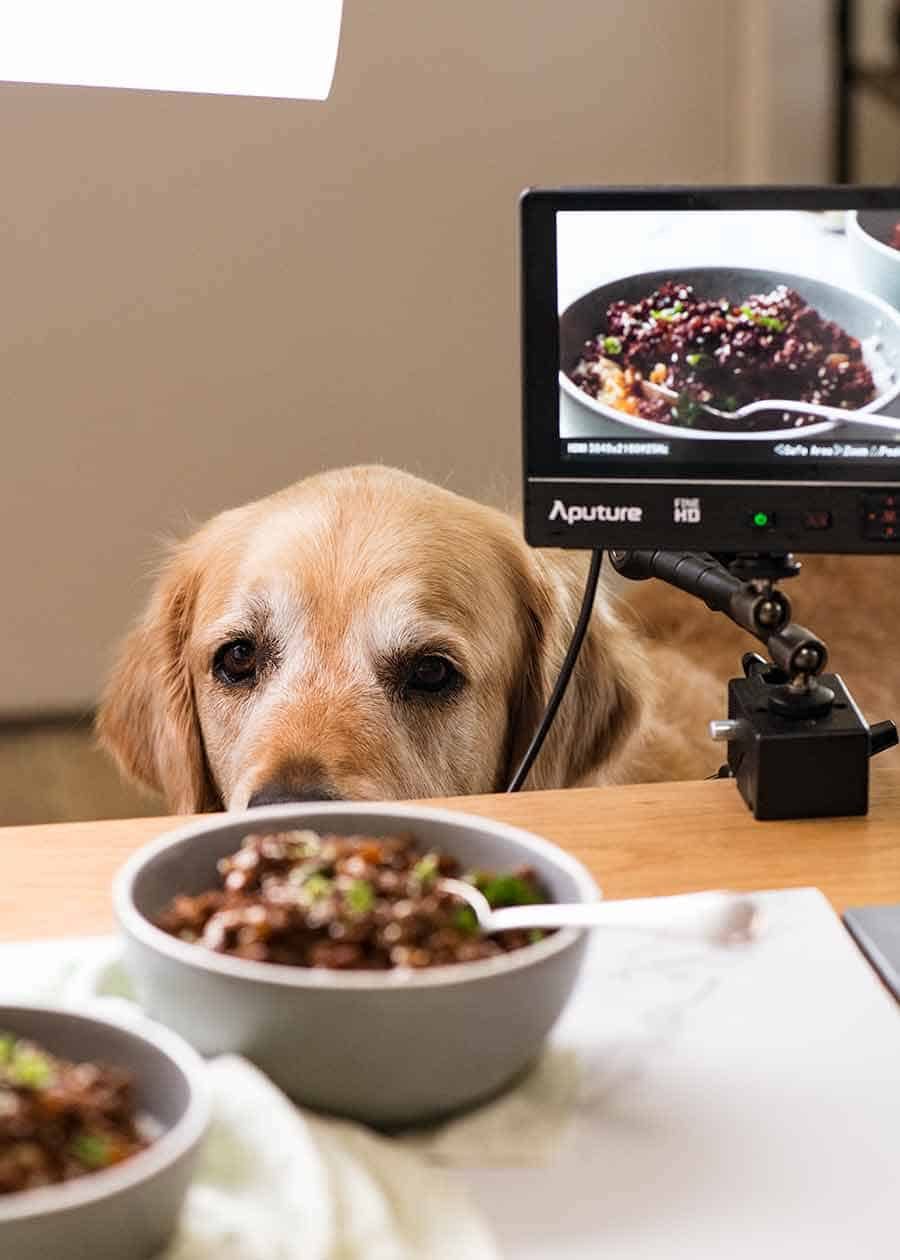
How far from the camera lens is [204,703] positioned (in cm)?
171

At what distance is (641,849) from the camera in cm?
100

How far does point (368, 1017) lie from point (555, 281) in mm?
575

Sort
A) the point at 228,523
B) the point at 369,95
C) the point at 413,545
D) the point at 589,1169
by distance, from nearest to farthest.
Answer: the point at 589,1169 < the point at 413,545 < the point at 228,523 < the point at 369,95

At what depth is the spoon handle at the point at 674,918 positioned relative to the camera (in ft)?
2.20

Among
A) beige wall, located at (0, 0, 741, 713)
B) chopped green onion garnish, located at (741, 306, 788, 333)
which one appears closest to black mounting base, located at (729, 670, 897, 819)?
chopped green onion garnish, located at (741, 306, 788, 333)

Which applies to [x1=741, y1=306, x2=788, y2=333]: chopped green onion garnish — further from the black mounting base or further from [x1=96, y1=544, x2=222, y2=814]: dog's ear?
[x1=96, y1=544, x2=222, y2=814]: dog's ear

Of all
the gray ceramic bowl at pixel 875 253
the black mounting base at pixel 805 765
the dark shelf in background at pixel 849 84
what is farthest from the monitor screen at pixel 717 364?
the dark shelf in background at pixel 849 84

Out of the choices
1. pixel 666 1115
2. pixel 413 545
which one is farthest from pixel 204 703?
pixel 666 1115

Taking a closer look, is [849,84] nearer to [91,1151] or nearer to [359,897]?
[359,897]

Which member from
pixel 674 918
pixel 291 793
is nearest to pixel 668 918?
pixel 674 918

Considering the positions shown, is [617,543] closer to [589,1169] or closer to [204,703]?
[589,1169]

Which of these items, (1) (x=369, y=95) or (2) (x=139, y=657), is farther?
(1) (x=369, y=95)

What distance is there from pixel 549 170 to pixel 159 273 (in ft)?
2.44

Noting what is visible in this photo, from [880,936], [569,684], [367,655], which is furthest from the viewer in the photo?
[569,684]
